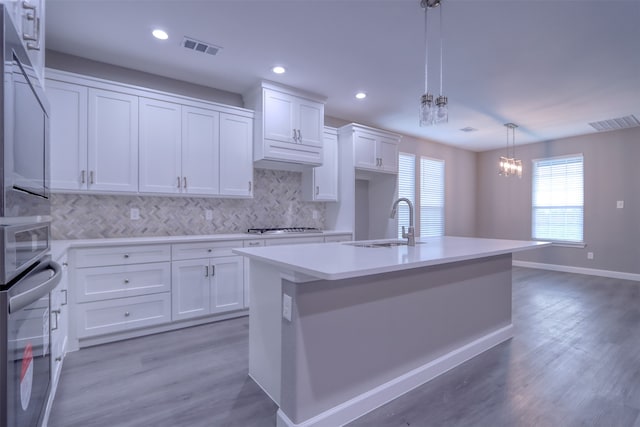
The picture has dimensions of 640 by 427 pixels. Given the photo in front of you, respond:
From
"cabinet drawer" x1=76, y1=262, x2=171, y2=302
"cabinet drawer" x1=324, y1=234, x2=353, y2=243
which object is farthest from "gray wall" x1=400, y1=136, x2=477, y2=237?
"cabinet drawer" x1=76, y1=262, x2=171, y2=302

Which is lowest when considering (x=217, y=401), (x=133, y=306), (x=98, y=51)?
(x=217, y=401)

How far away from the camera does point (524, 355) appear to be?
8.39 ft

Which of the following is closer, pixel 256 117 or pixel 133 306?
pixel 133 306

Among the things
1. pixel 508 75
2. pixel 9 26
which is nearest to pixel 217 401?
pixel 9 26

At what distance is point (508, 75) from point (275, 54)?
8.17ft

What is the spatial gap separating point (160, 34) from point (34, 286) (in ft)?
7.79

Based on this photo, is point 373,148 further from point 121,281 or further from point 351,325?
point 121,281

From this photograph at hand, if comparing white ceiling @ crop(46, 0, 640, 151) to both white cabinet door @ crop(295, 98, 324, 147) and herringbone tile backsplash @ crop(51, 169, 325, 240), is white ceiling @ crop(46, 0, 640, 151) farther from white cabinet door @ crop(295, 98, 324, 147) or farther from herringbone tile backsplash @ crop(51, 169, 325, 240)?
herringbone tile backsplash @ crop(51, 169, 325, 240)

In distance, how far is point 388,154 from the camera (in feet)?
15.8

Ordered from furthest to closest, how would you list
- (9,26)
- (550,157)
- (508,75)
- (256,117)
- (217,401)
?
(550,157), (256,117), (508,75), (217,401), (9,26)

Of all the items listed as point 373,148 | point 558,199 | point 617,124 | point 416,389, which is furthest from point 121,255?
point 558,199

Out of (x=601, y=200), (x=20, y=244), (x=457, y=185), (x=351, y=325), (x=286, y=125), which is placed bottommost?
(x=351, y=325)

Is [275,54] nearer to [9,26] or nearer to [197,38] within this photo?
[197,38]

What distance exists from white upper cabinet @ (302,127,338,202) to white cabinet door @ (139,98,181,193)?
5.50ft
